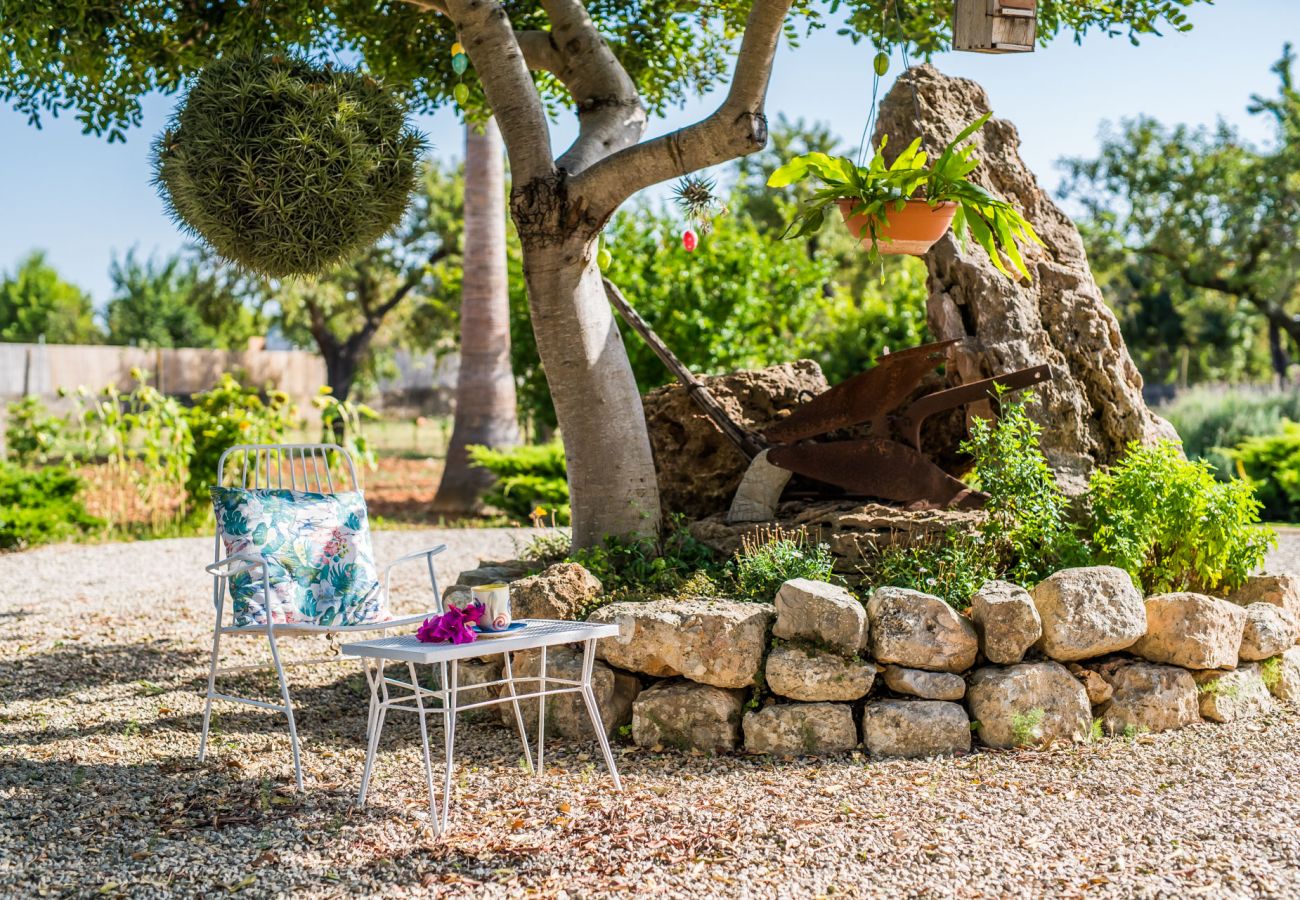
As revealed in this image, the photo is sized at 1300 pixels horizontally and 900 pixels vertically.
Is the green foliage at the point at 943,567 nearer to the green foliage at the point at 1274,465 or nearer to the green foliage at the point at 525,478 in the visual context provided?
the green foliage at the point at 525,478

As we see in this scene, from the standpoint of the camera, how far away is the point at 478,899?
282 cm

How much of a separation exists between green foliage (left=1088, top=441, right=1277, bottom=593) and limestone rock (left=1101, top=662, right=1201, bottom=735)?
0.50 meters

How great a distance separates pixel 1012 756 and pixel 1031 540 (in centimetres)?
106

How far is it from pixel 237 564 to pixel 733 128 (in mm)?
2439

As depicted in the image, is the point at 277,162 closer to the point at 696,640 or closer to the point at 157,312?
the point at 696,640

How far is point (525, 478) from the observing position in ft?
32.3

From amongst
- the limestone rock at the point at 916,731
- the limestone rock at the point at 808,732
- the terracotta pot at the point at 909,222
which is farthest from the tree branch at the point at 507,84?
the limestone rock at the point at 916,731

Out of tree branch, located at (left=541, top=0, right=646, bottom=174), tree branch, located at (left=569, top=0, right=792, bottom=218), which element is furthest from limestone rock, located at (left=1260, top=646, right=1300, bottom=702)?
tree branch, located at (left=541, top=0, right=646, bottom=174)

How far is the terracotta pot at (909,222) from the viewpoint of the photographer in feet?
13.7

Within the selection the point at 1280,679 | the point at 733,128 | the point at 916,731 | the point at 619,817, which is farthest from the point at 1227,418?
the point at 619,817

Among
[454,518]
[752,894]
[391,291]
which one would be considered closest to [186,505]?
[454,518]

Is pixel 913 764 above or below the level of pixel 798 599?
below

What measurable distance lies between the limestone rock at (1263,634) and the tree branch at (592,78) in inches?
127

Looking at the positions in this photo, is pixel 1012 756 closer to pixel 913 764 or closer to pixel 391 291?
pixel 913 764
